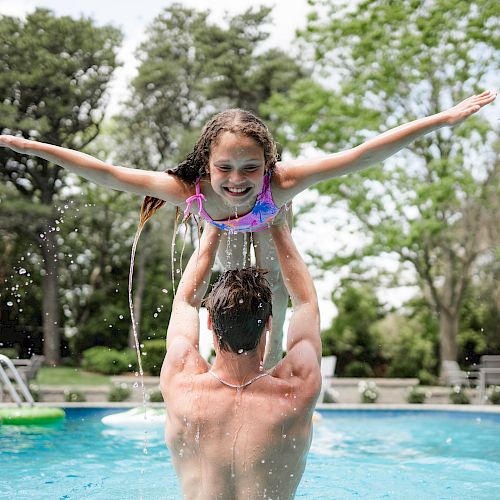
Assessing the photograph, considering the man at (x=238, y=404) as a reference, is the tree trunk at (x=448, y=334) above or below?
above

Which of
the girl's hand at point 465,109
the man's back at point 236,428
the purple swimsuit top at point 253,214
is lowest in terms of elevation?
the man's back at point 236,428

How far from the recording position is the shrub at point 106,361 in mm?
20297

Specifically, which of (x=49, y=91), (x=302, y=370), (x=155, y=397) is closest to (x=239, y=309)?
(x=302, y=370)

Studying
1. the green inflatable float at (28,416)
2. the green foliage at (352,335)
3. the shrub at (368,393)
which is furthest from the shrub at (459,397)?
the green inflatable float at (28,416)

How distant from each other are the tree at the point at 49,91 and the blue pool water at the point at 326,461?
441 inches

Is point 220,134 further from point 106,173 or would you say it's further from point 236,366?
point 236,366

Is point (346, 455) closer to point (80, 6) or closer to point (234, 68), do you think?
Result: point (234, 68)

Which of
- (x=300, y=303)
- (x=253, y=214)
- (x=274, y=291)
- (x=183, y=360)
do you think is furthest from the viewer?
(x=274, y=291)

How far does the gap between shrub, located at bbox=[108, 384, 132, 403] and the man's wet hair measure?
1102cm

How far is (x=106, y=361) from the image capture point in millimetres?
20484

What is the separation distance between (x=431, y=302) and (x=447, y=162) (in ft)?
14.9

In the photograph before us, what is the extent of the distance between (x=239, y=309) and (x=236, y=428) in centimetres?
46

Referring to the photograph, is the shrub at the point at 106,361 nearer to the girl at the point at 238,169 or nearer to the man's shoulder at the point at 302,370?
the girl at the point at 238,169

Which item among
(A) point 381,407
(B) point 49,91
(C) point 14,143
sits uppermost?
(B) point 49,91
